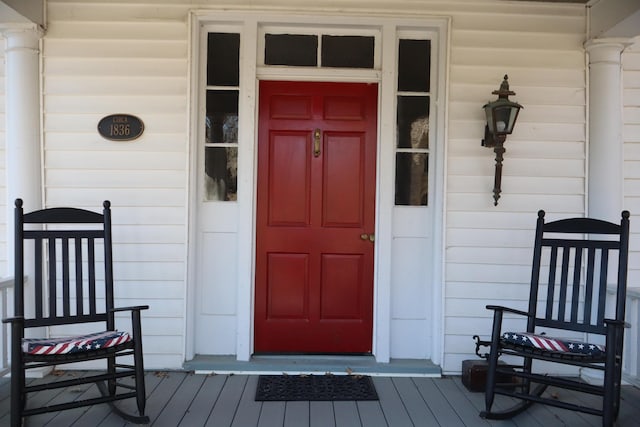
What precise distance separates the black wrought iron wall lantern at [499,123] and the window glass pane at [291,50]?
3.91 ft

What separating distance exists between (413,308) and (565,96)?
5.66 feet

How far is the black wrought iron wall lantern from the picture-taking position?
2.89 meters

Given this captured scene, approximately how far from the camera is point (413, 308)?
3238 millimetres

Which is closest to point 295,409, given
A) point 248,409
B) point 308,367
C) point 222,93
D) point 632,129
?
point 248,409

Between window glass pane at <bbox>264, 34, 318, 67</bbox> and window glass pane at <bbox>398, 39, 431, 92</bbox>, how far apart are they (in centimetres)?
58

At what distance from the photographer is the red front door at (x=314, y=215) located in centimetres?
322

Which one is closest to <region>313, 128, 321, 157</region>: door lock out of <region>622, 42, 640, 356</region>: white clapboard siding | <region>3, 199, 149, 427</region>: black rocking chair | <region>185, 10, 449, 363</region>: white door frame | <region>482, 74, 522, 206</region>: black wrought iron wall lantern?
<region>185, 10, 449, 363</region>: white door frame

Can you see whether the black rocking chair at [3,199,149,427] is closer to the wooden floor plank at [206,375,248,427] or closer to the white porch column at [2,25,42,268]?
the white porch column at [2,25,42,268]

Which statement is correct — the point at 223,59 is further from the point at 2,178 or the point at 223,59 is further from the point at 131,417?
the point at 131,417

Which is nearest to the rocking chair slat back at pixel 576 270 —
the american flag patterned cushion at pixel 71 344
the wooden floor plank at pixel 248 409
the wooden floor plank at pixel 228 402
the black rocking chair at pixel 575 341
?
the black rocking chair at pixel 575 341

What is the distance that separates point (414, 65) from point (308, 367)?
6.97ft

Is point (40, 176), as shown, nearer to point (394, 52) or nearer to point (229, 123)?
point (229, 123)

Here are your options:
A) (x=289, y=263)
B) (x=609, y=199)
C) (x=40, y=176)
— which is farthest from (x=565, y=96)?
(x=40, y=176)

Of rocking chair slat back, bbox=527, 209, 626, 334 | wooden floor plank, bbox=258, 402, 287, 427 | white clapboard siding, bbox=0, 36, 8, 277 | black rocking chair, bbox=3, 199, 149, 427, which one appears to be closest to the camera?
black rocking chair, bbox=3, 199, 149, 427
